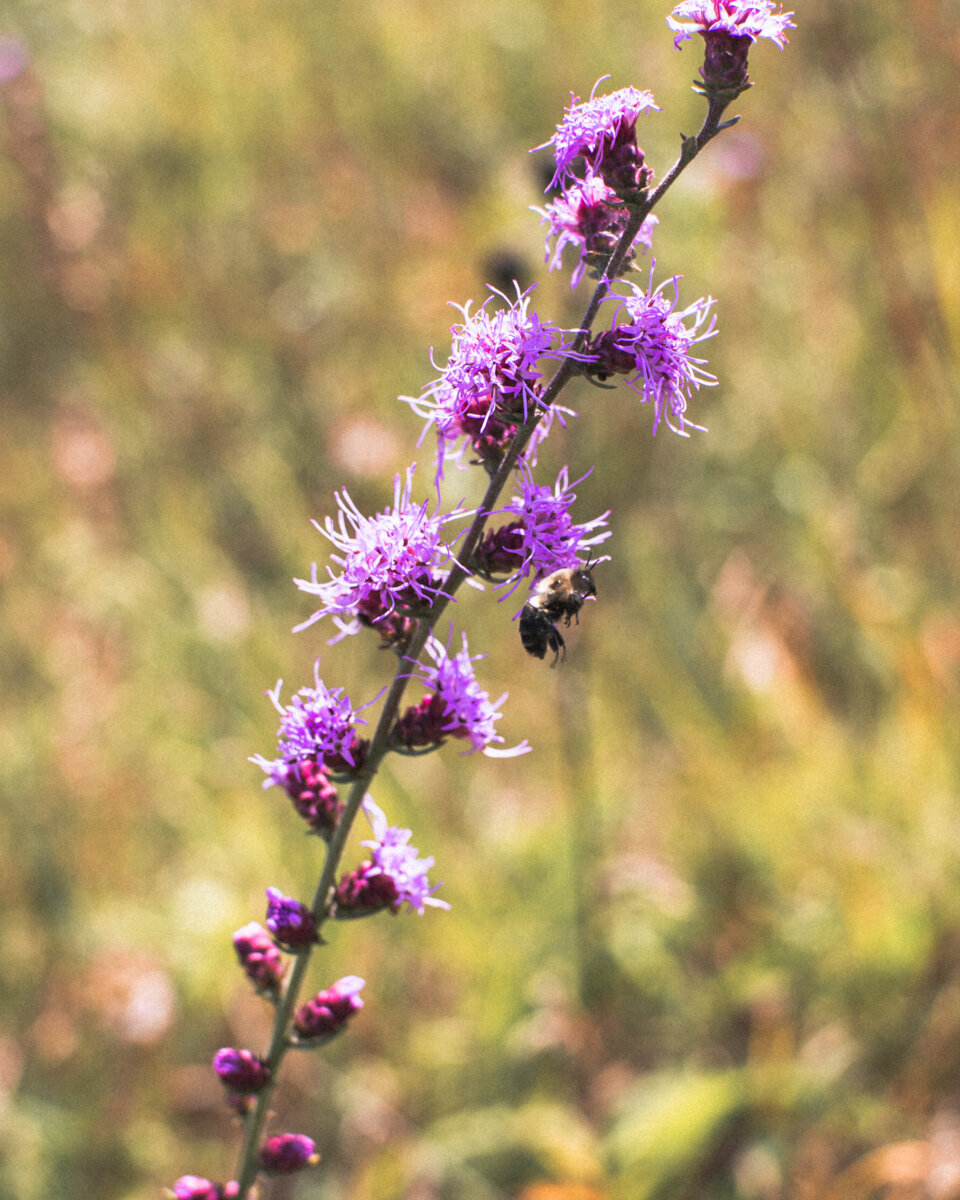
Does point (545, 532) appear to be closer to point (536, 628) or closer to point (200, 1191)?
point (536, 628)

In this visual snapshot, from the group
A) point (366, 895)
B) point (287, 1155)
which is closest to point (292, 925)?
point (366, 895)

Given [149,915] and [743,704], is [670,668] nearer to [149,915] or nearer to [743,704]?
[743,704]

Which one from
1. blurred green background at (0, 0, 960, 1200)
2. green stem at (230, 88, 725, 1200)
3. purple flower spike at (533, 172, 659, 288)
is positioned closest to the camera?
green stem at (230, 88, 725, 1200)

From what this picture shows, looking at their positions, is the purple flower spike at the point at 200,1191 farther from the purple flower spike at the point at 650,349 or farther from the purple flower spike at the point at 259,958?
the purple flower spike at the point at 650,349

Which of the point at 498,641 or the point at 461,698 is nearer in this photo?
the point at 461,698

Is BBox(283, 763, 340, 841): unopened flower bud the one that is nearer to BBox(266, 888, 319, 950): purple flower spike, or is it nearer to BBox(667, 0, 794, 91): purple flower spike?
BBox(266, 888, 319, 950): purple flower spike

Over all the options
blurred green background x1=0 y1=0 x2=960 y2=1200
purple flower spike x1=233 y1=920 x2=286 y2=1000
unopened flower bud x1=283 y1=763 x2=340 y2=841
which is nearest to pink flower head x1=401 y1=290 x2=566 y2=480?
unopened flower bud x1=283 y1=763 x2=340 y2=841

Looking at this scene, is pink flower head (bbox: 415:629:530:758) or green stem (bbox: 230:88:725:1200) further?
pink flower head (bbox: 415:629:530:758)
